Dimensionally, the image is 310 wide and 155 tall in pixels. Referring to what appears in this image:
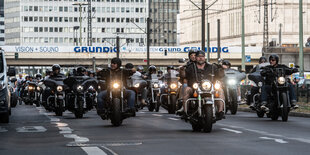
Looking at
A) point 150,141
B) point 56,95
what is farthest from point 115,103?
point 56,95

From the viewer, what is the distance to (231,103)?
2398 cm

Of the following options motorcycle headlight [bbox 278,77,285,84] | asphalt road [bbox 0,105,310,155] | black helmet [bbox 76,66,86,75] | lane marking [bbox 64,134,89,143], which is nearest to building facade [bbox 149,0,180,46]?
black helmet [bbox 76,66,86,75]

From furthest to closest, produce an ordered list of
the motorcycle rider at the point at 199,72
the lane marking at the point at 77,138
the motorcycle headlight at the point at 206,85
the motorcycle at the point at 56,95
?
the motorcycle at the point at 56,95 < the motorcycle rider at the point at 199,72 < the motorcycle headlight at the point at 206,85 < the lane marking at the point at 77,138

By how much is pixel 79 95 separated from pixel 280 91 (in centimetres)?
554

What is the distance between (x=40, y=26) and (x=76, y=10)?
29.2 feet

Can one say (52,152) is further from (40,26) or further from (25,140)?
(40,26)

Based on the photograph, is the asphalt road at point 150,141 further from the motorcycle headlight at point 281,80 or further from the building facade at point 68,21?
the building facade at point 68,21

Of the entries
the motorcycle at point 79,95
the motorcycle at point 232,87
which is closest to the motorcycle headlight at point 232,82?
the motorcycle at point 232,87

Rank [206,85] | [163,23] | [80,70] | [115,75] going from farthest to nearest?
1. [163,23]
2. [80,70]
3. [115,75]
4. [206,85]

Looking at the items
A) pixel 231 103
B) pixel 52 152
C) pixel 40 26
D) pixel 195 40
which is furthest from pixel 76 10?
pixel 52 152

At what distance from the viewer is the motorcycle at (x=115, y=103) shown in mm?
16578

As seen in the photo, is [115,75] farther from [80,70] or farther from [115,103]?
[80,70]

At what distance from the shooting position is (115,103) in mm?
16484

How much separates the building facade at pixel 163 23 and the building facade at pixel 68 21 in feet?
28.9
